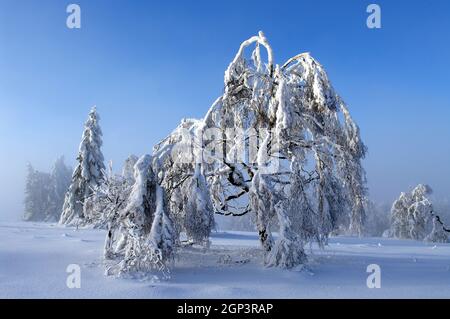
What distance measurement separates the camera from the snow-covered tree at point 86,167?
29344mm

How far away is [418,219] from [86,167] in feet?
85.4

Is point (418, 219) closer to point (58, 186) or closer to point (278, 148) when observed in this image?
point (278, 148)

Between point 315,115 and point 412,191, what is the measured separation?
24.0m

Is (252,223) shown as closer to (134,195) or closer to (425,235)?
(134,195)

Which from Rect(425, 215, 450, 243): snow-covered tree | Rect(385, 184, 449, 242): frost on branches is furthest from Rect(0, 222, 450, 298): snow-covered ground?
Rect(385, 184, 449, 242): frost on branches

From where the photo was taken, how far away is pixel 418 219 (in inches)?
1209

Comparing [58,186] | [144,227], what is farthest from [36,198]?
[144,227]

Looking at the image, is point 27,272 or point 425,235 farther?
point 425,235

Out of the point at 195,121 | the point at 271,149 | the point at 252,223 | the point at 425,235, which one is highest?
the point at 195,121

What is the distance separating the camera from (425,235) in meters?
30.3

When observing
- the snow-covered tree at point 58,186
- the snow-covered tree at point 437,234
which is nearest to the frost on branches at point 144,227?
the snow-covered tree at point 437,234
